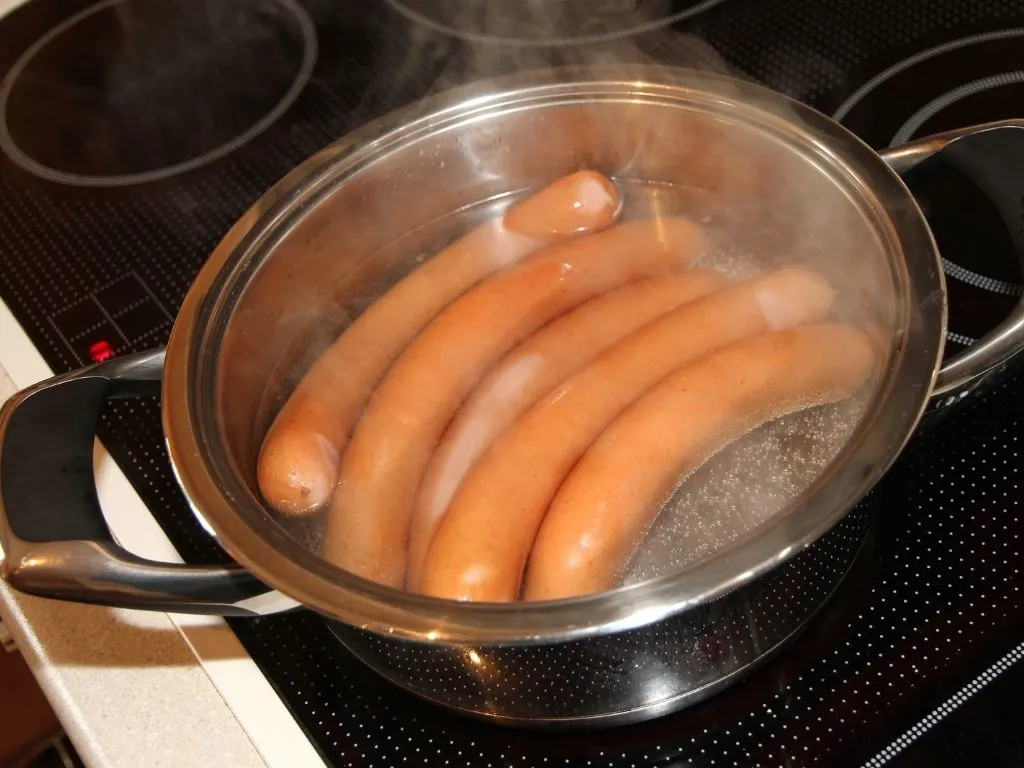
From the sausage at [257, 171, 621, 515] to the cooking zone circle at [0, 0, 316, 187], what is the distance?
17.5 inches

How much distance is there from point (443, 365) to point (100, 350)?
438mm

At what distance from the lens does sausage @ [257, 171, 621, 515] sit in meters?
0.81

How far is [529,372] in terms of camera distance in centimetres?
86

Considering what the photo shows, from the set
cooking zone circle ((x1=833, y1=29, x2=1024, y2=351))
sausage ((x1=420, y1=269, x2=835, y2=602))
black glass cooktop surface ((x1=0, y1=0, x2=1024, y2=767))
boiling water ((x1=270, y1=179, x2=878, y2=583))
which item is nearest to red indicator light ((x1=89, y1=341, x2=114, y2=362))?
black glass cooktop surface ((x1=0, y1=0, x2=1024, y2=767))

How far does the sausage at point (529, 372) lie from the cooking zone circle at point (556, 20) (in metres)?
0.44

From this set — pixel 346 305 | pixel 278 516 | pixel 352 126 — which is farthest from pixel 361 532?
pixel 352 126

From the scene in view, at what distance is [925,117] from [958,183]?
0.09m

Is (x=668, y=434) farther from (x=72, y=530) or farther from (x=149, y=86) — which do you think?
(x=149, y=86)

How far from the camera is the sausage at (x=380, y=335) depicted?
31.8 inches

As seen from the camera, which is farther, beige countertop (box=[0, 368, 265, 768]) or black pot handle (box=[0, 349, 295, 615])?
beige countertop (box=[0, 368, 265, 768])

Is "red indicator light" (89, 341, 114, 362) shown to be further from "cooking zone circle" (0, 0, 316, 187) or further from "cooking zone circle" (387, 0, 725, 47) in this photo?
"cooking zone circle" (387, 0, 725, 47)

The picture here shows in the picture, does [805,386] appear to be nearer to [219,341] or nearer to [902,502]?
[902,502]

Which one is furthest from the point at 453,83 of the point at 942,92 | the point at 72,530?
the point at 72,530

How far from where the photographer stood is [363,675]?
0.81m
